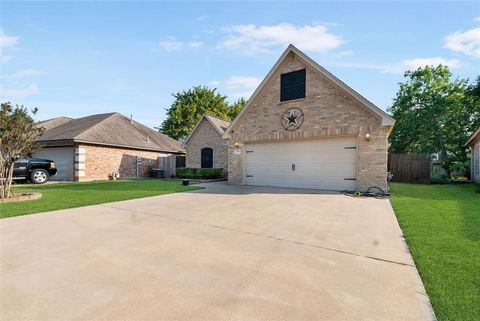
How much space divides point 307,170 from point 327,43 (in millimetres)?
5446

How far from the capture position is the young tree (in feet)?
24.5

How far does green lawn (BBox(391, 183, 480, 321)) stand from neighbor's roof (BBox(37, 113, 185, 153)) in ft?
57.2

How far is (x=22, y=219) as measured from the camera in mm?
5129

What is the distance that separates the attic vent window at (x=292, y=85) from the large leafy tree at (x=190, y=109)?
25.1 metres

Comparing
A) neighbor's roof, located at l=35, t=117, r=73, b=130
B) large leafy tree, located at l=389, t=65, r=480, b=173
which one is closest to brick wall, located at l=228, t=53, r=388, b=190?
large leafy tree, located at l=389, t=65, r=480, b=173

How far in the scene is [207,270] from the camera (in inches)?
108

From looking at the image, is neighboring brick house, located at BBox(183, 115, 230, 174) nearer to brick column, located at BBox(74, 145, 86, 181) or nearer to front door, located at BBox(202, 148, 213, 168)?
front door, located at BBox(202, 148, 213, 168)

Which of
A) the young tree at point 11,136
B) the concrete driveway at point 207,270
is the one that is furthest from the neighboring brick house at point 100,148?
the concrete driveway at point 207,270

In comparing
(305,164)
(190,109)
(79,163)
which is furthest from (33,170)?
(190,109)

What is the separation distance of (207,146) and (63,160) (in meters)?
10.1

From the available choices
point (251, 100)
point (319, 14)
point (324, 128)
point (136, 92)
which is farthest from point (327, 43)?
point (136, 92)

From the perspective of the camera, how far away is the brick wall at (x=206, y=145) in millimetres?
17859

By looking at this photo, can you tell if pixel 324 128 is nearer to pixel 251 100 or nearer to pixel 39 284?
pixel 251 100

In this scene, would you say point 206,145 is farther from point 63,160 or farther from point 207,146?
point 63,160
